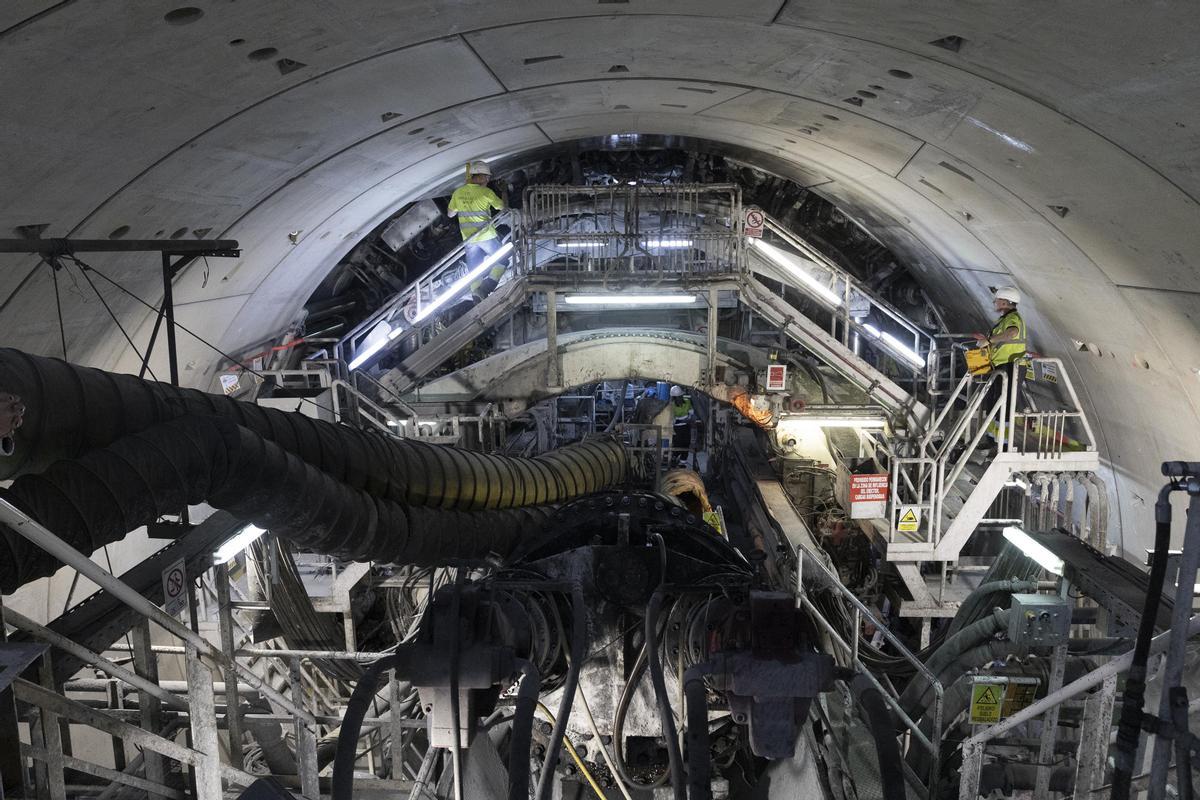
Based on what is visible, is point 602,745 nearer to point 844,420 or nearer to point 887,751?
point 887,751

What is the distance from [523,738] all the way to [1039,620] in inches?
122

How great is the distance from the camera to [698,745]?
2.52 m

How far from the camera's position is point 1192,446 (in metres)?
7.83

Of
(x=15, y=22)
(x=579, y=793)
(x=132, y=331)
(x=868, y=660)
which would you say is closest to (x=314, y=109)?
(x=15, y=22)

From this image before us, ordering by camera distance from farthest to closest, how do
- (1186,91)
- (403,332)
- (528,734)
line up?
1. (403,332)
2. (1186,91)
3. (528,734)

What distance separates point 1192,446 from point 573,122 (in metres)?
7.10

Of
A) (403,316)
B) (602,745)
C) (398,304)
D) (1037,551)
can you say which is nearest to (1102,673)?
(1037,551)

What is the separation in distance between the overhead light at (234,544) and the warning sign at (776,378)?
21.9ft

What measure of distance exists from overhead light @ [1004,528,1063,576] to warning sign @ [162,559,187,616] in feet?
15.1

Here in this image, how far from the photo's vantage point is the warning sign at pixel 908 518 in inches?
359

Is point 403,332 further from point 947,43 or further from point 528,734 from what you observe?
point 528,734

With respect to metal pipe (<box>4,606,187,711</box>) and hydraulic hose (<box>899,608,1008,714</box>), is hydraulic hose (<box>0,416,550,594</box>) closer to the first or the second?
metal pipe (<box>4,606,187,711</box>)

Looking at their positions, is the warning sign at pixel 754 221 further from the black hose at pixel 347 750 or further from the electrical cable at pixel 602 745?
the black hose at pixel 347 750

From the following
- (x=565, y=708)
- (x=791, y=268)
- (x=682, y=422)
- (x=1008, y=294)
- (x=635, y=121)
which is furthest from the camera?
(x=682, y=422)
